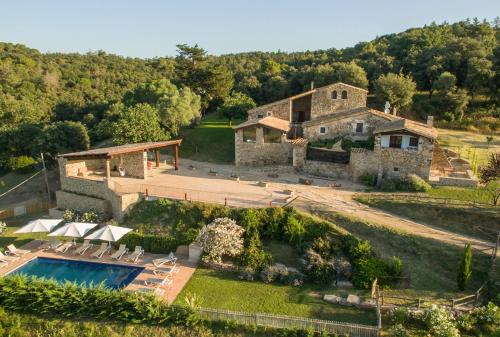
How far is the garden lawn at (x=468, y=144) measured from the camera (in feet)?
115

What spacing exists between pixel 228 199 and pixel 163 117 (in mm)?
19119

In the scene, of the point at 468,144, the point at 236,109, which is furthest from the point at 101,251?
the point at 468,144

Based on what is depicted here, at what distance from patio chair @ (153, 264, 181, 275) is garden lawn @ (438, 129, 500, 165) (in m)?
27.5

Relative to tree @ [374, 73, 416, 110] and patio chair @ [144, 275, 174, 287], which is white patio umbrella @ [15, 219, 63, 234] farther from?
tree @ [374, 73, 416, 110]

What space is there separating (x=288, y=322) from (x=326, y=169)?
18357 mm

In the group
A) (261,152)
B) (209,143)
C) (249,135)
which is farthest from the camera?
(209,143)

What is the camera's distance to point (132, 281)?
21.0 metres

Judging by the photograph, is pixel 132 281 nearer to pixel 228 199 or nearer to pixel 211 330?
pixel 211 330

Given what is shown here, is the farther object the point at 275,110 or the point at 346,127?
the point at 275,110

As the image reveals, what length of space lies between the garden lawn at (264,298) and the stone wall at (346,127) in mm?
18275

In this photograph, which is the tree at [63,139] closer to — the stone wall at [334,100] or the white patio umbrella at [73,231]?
the white patio umbrella at [73,231]

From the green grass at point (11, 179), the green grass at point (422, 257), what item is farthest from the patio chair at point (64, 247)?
the green grass at point (11, 179)

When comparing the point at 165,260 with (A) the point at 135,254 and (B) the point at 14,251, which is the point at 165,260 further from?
(B) the point at 14,251

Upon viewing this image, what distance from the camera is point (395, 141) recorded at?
96.2 ft
